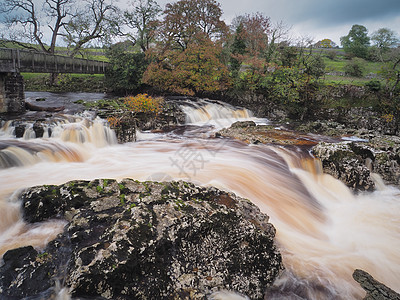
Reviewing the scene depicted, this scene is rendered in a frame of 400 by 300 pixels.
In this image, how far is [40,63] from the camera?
44.0 ft

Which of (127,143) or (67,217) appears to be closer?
(67,217)

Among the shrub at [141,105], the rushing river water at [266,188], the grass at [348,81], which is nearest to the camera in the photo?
the rushing river water at [266,188]

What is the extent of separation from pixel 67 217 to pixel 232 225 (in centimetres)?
248

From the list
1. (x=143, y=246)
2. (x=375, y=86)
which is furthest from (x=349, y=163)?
(x=375, y=86)

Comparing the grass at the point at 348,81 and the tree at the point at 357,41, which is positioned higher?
the tree at the point at 357,41

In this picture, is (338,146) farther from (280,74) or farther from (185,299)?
(280,74)

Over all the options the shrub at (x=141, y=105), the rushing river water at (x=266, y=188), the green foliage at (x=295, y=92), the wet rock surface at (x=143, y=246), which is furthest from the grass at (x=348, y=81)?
the wet rock surface at (x=143, y=246)

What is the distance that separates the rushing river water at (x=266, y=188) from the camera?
364 centimetres

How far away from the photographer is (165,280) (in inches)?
104

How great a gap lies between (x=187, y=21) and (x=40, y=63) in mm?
11321

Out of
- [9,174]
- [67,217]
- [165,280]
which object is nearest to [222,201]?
[165,280]

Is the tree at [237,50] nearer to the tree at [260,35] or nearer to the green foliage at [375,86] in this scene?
the tree at [260,35]

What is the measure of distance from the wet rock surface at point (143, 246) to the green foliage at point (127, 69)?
16.6 metres

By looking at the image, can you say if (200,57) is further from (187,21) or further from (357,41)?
(357,41)
